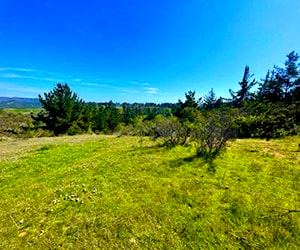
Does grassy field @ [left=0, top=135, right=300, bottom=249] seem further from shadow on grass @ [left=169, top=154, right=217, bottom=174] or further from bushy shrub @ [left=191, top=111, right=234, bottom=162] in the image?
bushy shrub @ [left=191, top=111, right=234, bottom=162]

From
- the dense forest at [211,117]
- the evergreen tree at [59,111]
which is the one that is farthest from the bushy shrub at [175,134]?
the evergreen tree at [59,111]

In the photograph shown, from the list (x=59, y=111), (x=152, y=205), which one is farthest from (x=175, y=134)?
(x=59, y=111)

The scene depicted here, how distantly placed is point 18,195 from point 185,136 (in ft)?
23.1

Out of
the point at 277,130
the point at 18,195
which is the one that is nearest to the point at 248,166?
the point at 18,195

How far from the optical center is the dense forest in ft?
29.0

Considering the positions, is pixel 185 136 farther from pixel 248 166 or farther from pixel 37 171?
pixel 37 171

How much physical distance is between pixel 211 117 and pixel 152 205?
6.11 m

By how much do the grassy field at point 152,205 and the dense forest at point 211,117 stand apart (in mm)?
2412

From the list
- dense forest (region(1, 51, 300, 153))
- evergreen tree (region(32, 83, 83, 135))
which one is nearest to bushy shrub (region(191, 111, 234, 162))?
dense forest (region(1, 51, 300, 153))

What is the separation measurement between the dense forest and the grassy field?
241cm

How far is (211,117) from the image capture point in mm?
8938

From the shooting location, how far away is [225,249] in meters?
2.78

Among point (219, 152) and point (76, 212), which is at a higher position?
point (219, 152)

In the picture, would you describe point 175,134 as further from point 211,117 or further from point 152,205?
point 152,205
